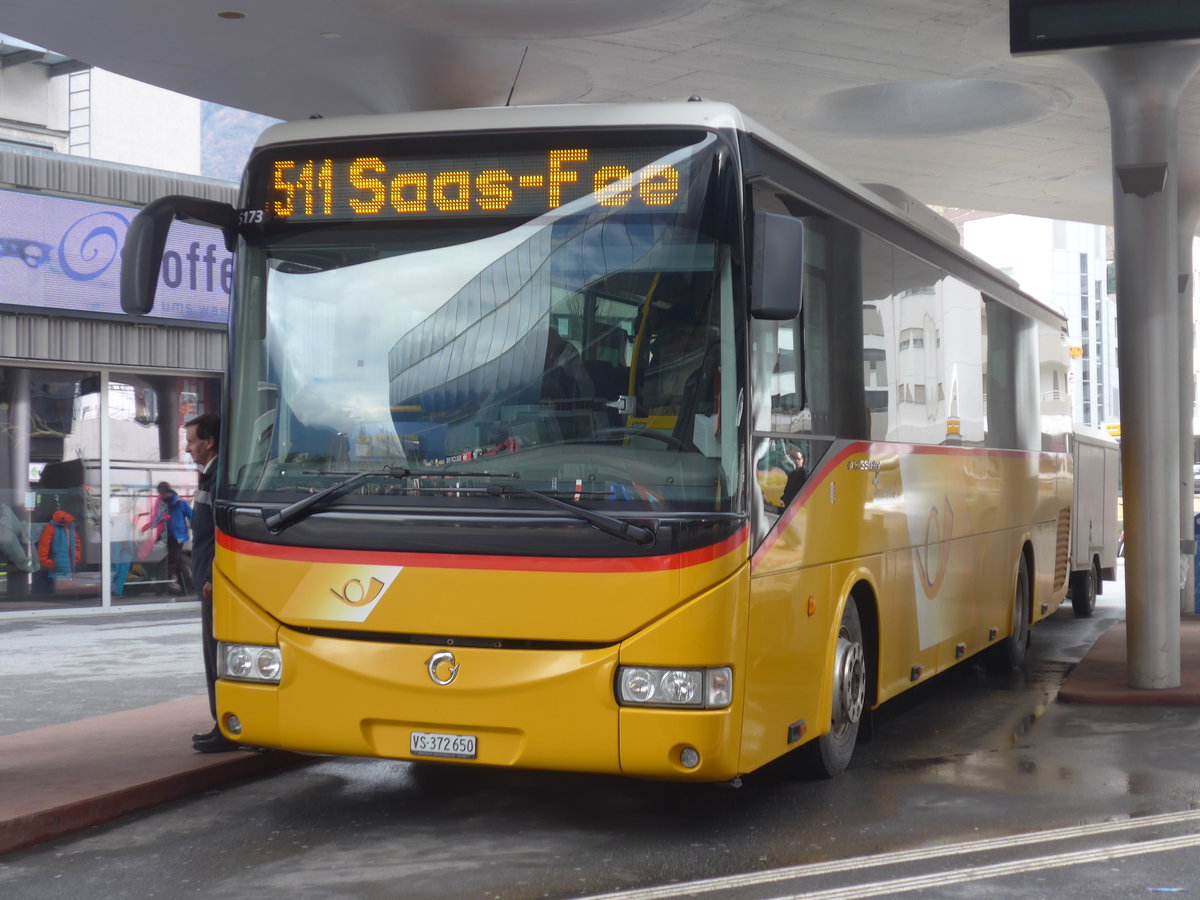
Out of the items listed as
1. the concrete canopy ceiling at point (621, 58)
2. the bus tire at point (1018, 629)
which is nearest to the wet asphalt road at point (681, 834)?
the bus tire at point (1018, 629)

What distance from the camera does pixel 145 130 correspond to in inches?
1241

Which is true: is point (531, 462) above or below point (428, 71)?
below

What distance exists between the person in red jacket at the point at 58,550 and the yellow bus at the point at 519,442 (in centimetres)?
1228

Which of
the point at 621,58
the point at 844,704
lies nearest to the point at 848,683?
the point at 844,704

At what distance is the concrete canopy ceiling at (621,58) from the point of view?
11.3m

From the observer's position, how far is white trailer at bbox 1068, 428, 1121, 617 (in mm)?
17719

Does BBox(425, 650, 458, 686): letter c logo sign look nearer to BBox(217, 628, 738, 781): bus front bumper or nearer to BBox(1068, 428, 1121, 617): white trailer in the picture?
BBox(217, 628, 738, 781): bus front bumper

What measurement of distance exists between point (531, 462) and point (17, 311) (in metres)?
13.3

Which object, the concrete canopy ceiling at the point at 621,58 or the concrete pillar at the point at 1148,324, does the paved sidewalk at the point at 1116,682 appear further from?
the concrete canopy ceiling at the point at 621,58

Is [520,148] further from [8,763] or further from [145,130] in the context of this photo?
[145,130]

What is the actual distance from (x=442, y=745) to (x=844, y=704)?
96.1 inches

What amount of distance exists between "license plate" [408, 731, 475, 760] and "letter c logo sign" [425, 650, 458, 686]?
0.23 meters

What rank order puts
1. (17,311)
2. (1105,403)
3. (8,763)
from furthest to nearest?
(1105,403) < (17,311) < (8,763)

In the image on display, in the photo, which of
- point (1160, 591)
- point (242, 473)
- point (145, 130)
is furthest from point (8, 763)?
point (145, 130)
